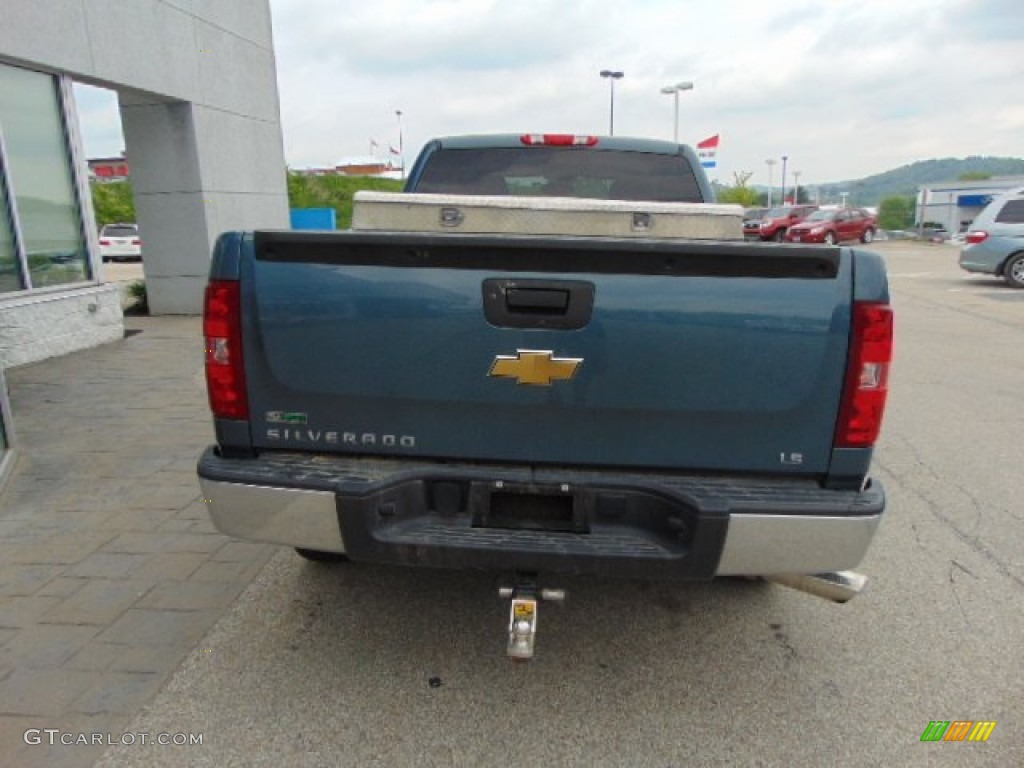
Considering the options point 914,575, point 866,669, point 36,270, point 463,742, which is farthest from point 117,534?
point 36,270

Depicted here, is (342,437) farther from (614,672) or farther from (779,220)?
(779,220)

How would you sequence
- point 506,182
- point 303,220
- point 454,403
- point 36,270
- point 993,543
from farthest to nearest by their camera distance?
point 303,220
point 36,270
point 506,182
point 993,543
point 454,403

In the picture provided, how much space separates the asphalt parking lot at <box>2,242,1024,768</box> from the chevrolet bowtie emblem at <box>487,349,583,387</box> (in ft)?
4.08

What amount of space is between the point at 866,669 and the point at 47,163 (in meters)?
9.67

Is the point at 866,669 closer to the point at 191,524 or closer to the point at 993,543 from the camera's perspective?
the point at 993,543

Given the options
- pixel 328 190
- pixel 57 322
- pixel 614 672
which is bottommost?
pixel 614 672

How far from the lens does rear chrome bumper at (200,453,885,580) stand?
2.13 metres

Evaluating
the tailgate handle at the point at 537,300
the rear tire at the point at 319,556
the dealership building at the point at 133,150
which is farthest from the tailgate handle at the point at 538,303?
the dealership building at the point at 133,150

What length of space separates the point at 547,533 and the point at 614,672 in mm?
808

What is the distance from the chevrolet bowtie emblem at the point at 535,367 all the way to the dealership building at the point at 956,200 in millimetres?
48931

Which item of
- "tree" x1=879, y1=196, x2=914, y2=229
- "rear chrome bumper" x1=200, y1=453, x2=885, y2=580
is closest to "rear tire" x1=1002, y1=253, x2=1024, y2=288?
"rear chrome bumper" x1=200, y1=453, x2=885, y2=580

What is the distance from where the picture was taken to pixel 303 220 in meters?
15.8

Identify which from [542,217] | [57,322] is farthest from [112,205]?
[542,217]

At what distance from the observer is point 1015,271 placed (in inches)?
584
